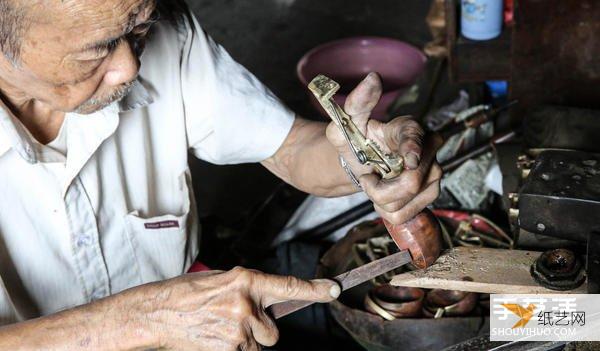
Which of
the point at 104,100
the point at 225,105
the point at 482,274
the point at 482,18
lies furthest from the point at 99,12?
the point at 482,18

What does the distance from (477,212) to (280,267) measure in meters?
0.74

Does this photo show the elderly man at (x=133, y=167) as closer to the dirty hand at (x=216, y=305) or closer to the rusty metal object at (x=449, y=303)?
the dirty hand at (x=216, y=305)

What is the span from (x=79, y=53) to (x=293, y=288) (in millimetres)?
622

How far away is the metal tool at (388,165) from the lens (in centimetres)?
152

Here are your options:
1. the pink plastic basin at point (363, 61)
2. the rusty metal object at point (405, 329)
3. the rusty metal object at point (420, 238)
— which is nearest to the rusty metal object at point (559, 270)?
the rusty metal object at point (420, 238)

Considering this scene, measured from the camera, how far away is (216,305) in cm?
157

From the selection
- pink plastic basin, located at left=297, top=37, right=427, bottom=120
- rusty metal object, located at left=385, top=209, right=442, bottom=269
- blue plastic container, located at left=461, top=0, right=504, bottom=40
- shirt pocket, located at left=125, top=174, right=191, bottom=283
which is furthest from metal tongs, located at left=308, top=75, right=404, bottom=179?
pink plastic basin, located at left=297, top=37, right=427, bottom=120

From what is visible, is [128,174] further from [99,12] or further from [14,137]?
[99,12]

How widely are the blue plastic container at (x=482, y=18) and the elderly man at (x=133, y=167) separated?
1.20 metres

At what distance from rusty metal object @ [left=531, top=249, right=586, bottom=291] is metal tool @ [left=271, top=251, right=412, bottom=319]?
0.27m

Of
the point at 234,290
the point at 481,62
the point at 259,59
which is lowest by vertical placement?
the point at 259,59

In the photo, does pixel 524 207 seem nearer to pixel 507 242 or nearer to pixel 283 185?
pixel 507 242

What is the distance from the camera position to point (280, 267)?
2.84m

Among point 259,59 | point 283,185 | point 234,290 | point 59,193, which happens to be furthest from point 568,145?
point 259,59
